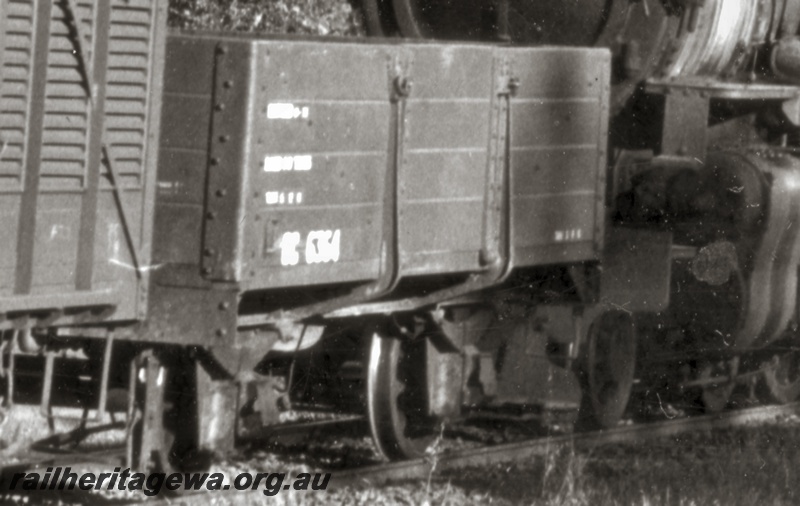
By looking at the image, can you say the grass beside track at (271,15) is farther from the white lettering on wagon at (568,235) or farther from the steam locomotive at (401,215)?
the white lettering on wagon at (568,235)

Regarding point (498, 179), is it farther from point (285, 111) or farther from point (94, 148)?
point (94, 148)

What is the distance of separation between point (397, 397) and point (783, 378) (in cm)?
440

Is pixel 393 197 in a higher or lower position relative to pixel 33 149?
lower

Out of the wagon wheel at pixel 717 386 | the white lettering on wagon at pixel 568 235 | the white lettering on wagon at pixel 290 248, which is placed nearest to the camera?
the white lettering on wagon at pixel 290 248

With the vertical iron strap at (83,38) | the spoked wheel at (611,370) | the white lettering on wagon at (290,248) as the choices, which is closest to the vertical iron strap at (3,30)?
the vertical iron strap at (83,38)

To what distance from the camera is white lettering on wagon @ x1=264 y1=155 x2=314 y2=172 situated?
24.1 feet

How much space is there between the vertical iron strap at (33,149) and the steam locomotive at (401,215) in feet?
0.04

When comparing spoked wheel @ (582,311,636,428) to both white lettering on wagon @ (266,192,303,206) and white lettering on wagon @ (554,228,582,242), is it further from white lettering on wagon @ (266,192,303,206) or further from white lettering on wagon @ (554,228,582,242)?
white lettering on wagon @ (266,192,303,206)

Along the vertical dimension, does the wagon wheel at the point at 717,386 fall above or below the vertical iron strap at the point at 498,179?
below

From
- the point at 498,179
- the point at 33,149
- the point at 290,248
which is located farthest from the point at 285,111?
the point at 498,179

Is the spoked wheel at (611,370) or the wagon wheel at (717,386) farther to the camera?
the wagon wheel at (717,386)

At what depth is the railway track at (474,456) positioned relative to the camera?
25.0 ft

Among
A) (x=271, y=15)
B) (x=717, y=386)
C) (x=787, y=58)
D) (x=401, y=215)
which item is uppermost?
(x=271, y=15)

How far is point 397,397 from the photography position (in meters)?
9.34
